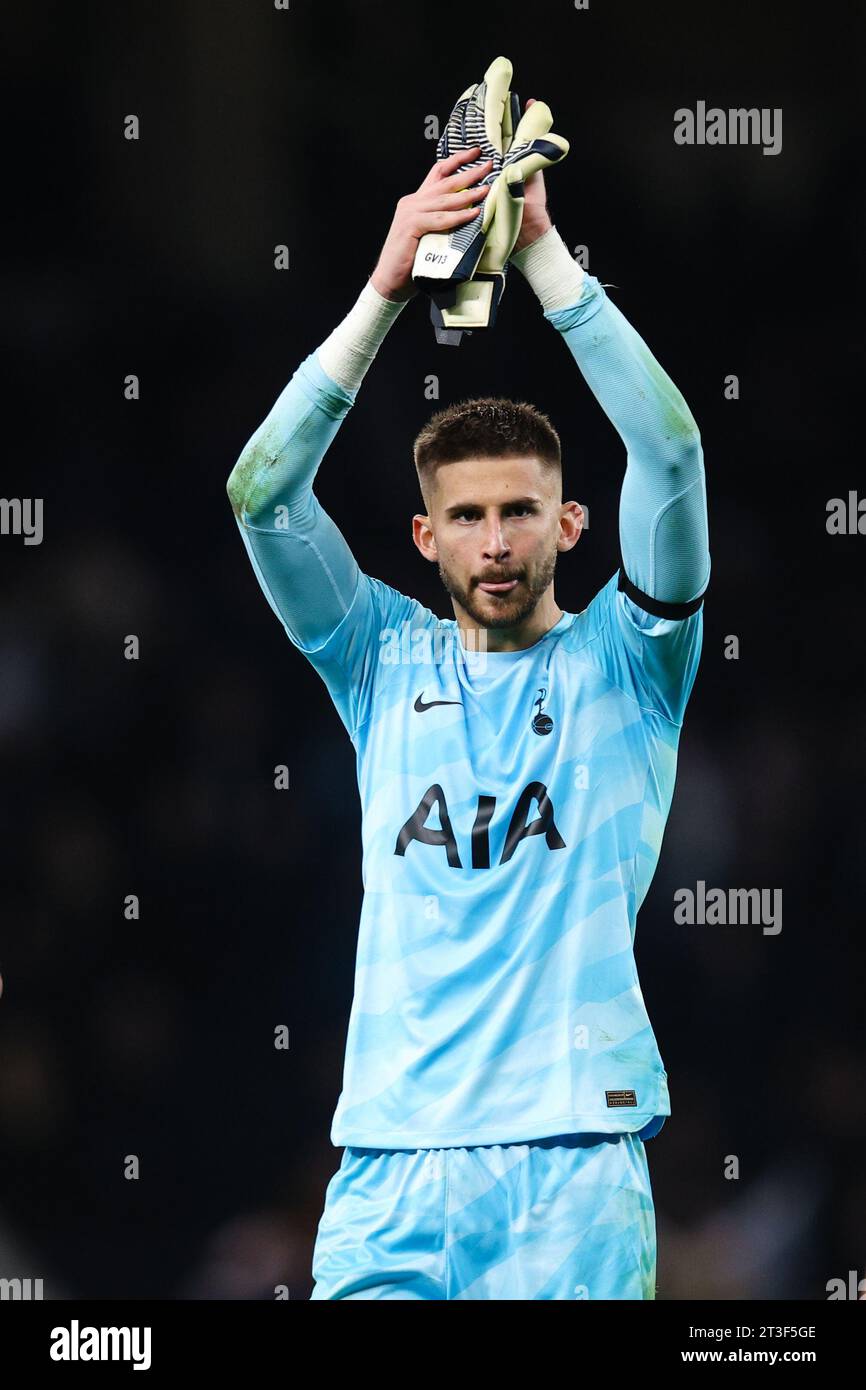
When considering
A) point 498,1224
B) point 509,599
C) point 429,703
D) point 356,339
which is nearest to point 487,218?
point 356,339

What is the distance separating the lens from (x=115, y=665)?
434 centimetres

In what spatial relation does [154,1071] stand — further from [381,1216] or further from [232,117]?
[232,117]

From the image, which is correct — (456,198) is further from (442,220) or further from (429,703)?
(429,703)

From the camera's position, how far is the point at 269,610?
4434 millimetres

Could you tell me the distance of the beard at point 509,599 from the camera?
3.53 m

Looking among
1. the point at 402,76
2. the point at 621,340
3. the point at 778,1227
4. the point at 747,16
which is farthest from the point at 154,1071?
the point at 747,16

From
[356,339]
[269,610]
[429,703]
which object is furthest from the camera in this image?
[269,610]

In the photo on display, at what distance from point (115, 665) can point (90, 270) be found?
88cm

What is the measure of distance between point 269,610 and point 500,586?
1039 mm

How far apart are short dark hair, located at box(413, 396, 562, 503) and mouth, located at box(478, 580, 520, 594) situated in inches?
9.5

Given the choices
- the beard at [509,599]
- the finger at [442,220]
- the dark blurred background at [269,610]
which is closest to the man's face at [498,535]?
the beard at [509,599]

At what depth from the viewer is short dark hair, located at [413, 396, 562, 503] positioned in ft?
11.7

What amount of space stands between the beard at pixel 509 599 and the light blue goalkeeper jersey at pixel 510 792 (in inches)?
2.8

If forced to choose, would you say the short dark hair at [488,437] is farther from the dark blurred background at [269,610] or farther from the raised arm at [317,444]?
the dark blurred background at [269,610]
